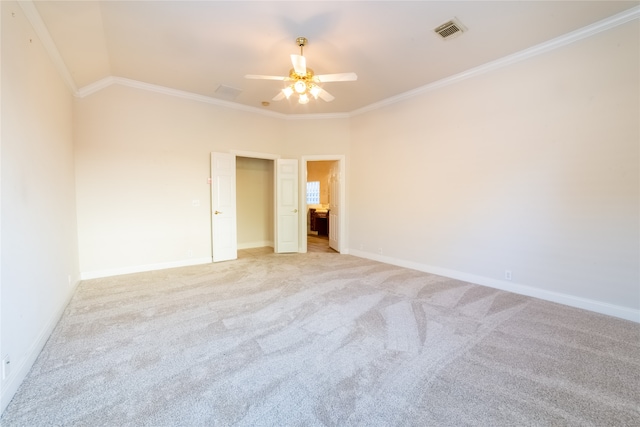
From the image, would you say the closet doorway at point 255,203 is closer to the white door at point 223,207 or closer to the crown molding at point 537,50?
A: the white door at point 223,207

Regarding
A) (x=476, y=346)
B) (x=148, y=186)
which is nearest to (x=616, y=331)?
(x=476, y=346)

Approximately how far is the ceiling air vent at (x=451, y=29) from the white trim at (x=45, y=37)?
12.7 feet

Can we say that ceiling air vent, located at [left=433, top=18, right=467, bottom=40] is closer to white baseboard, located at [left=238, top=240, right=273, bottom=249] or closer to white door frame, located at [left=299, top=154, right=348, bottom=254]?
white door frame, located at [left=299, top=154, right=348, bottom=254]

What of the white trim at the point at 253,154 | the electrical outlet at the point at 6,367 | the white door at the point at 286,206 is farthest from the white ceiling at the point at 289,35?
the electrical outlet at the point at 6,367

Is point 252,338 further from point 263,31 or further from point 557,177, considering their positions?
point 557,177

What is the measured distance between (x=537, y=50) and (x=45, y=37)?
552 centimetres

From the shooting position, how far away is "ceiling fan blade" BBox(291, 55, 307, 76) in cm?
294

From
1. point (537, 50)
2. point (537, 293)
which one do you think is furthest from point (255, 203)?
point (537, 50)

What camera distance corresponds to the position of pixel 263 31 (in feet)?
10.2

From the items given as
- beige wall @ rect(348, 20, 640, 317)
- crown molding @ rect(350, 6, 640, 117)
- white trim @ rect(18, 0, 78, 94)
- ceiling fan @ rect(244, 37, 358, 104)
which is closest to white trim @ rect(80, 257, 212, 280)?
white trim @ rect(18, 0, 78, 94)

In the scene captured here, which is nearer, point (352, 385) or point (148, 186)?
point (352, 385)

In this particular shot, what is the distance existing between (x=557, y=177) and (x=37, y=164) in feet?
18.3

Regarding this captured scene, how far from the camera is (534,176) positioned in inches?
139

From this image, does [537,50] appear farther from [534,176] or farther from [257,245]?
[257,245]
